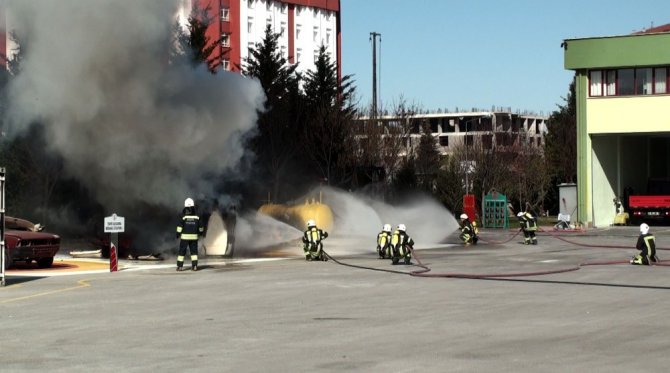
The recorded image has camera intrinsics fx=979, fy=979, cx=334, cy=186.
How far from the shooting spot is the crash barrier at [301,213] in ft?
121

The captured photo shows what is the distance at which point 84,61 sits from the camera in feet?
92.9

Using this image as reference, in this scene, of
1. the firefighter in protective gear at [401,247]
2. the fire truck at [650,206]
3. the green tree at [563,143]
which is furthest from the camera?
the green tree at [563,143]

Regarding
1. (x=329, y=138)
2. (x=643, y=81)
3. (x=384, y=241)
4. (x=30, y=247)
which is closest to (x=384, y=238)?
(x=384, y=241)

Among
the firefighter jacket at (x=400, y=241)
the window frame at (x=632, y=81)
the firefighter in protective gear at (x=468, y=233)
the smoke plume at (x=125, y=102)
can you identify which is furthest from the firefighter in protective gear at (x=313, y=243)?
the window frame at (x=632, y=81)

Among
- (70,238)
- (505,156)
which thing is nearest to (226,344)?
(70,238)

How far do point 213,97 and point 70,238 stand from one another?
810cm

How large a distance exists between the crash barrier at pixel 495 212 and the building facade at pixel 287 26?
2596 cm

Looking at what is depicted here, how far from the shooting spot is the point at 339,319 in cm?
1473

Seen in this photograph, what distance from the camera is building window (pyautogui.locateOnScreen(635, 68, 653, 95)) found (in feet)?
168

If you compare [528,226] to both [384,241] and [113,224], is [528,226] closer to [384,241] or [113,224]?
[384,241]

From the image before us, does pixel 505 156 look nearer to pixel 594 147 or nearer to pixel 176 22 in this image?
pixel 594 147

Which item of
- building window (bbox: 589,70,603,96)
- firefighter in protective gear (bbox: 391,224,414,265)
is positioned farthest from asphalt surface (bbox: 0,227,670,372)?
building window (bbox: 589,70,603,96)

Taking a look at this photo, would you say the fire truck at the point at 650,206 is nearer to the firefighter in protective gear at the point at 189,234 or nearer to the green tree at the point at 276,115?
the green tree at the point at 276,115

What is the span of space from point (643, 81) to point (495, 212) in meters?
10.8
